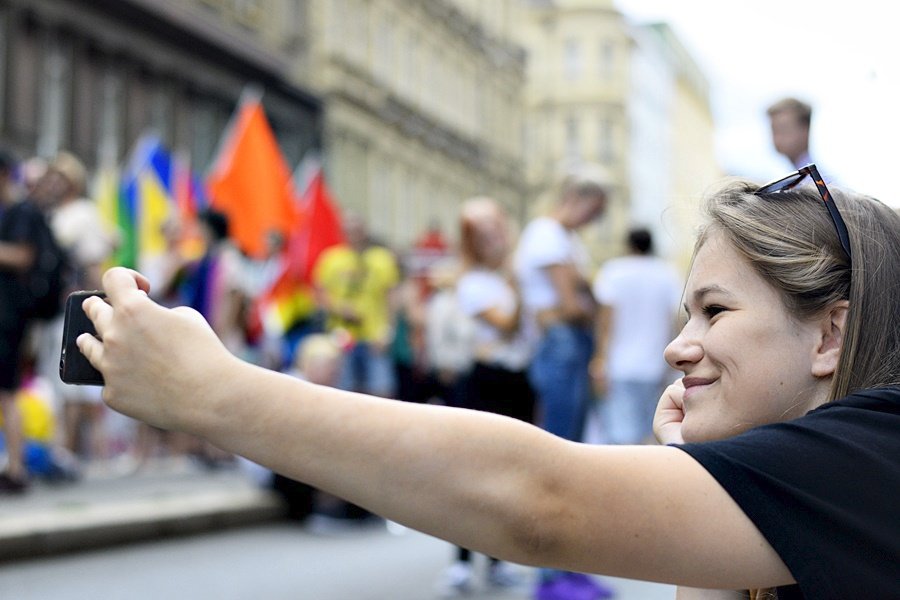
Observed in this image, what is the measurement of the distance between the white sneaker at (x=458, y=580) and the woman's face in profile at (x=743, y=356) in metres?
4.77

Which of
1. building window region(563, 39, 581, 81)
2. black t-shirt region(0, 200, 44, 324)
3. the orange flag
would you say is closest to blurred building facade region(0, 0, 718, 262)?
black t-shirt region(0, 200, 44, 324)

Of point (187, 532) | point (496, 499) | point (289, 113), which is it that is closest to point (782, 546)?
point (496, 499)

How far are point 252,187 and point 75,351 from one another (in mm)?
11814

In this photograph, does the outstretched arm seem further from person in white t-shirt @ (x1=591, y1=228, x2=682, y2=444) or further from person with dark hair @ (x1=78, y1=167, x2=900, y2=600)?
person in white t-shirt @ (x1=591, y1=228, x2=682, y2=444)

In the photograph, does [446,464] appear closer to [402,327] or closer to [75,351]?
[75,351]

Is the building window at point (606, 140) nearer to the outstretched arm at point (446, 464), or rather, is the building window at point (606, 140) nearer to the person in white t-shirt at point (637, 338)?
the person in white t-shirt at point (637, 338)

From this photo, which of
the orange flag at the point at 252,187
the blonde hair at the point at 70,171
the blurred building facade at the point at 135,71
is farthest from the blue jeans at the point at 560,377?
the blurred building facade at the point at 135,71

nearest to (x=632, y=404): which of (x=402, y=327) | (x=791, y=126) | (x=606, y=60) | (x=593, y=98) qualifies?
(x=791, y=126)

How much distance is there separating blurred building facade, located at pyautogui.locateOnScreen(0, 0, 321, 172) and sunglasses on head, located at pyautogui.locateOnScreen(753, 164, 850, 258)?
709 inches

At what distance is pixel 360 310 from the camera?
37.4ft

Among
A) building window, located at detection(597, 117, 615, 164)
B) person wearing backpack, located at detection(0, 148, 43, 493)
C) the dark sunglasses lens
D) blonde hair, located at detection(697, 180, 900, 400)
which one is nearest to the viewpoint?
blonde hair, located at detection(697, 180, 900, 400)

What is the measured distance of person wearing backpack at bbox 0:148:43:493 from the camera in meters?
8.04

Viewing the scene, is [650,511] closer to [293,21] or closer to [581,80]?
[293,21]

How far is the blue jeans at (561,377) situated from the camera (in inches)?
252
